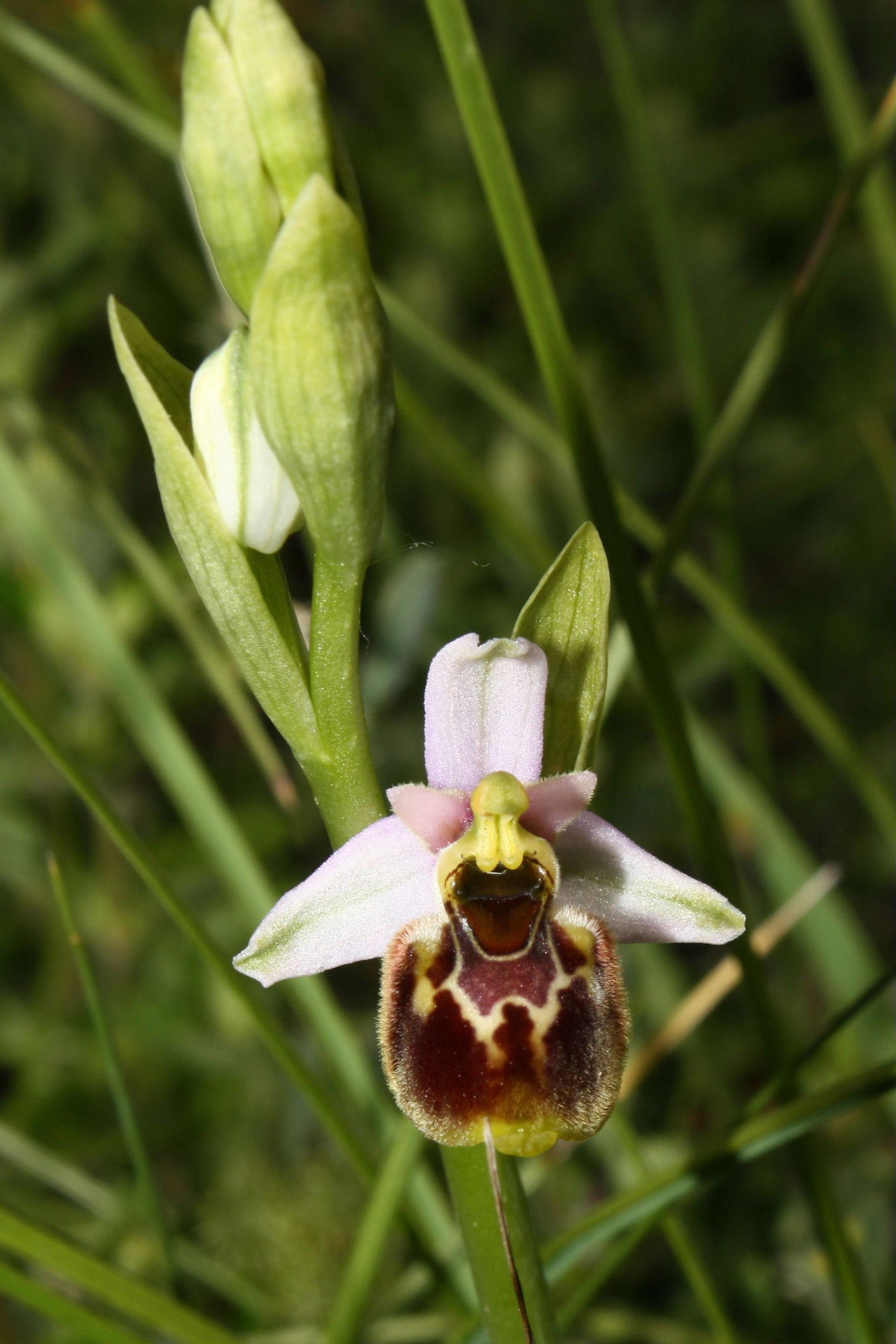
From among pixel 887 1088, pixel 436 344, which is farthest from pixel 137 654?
pixel 887 1088

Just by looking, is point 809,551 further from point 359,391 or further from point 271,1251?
point 359,391

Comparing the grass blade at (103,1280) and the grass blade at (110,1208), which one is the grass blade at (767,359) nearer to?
the grass blade at (103,1280)

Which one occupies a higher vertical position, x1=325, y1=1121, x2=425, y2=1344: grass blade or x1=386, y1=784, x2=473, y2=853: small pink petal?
x1=386, y1=784, x2=473, y2=853: small pink petal

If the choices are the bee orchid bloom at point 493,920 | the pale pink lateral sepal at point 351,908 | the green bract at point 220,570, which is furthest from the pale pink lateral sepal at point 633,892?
the green bract at point 220,570

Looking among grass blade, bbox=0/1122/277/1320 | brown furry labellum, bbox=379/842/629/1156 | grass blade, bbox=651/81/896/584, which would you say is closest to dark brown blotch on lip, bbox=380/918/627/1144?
brown furry labellum, bbox=379/842/629/1156

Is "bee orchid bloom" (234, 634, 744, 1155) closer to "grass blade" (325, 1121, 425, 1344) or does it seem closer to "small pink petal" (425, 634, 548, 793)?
"small pink petal" (425, 634, 548, 793)
